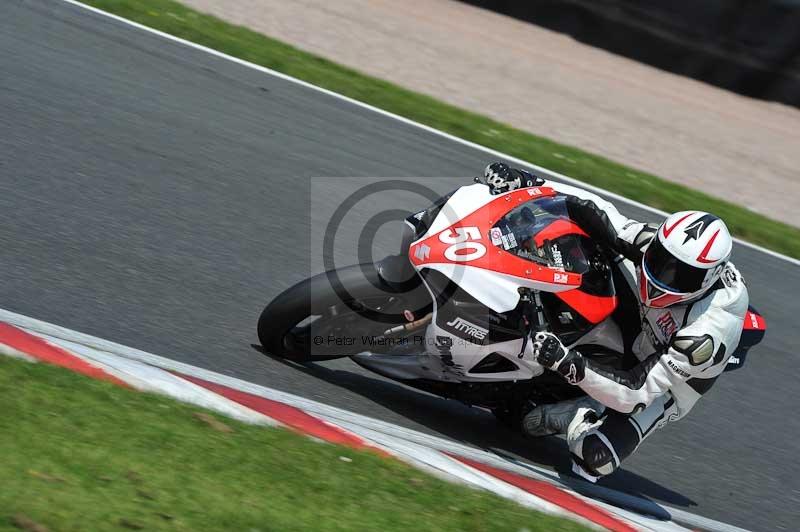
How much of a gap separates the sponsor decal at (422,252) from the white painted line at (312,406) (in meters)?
0.82

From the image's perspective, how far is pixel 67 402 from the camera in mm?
3668

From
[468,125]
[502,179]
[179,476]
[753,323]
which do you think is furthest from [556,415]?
Result: [468,125]

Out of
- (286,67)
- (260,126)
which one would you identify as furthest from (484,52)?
(260,126)

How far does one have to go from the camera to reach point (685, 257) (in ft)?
14.1

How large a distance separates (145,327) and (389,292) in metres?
1.29

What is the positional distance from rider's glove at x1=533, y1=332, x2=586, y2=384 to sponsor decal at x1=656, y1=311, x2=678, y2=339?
470 mm

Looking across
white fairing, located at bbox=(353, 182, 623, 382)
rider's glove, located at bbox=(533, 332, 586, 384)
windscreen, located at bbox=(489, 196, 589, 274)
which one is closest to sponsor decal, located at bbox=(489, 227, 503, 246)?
windscreen, located at bbox=(489, 196, 589, 274)

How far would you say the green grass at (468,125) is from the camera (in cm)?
918

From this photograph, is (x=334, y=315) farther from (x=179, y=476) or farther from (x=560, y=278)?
A: (x=179, y=476)

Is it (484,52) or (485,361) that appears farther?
(484,52)

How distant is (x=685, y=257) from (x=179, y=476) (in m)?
2.30

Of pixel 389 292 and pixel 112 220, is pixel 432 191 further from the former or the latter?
pixel 389 292

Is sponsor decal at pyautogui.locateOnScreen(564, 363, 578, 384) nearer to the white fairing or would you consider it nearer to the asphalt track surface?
the white fairing

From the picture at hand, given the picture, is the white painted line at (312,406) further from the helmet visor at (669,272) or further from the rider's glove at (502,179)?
the rider's glove at (502,179)
